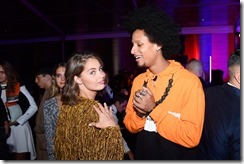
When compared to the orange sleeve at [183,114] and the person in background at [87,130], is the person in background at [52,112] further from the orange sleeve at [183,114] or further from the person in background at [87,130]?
the orange sleeve at [183,114]

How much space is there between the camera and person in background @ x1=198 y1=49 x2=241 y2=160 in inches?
61.3

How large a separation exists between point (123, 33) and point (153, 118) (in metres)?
6.13

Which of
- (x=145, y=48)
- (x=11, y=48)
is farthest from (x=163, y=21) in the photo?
(x=11, y=48)

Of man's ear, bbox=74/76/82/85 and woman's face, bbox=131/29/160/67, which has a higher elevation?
woman's face, bbox=131/29/160/67

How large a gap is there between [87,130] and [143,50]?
21.0 inches

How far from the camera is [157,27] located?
1.71 m

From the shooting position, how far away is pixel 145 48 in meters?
1.66

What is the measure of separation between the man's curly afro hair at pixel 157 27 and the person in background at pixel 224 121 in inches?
13.4

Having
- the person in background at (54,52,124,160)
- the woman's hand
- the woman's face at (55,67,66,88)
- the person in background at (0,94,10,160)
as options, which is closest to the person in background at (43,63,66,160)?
the woman's face at (55,67,66,88)

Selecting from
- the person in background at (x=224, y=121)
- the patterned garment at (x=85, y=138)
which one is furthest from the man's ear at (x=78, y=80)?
the person in background at (x=224, y=121)

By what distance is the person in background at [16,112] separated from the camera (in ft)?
10.8

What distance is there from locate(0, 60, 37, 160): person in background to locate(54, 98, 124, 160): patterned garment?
1.96m

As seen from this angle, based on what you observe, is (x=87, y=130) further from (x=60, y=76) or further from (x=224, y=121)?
(x=60, y=76)

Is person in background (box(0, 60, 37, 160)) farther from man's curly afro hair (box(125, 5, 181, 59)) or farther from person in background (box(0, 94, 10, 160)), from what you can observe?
man's curly afro hair (box(125, 5, 181, 59))
